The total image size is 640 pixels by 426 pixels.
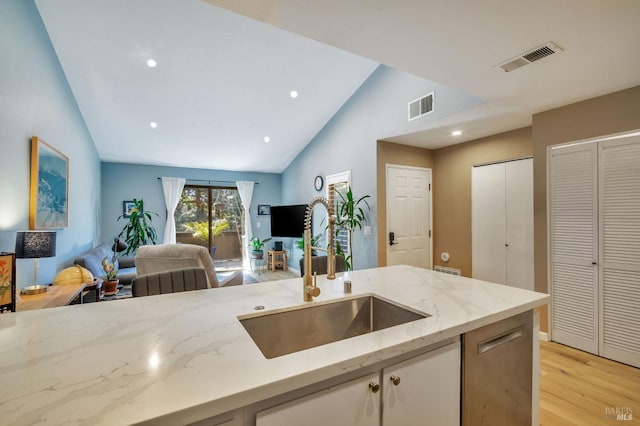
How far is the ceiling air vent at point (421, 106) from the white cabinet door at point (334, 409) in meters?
3.33

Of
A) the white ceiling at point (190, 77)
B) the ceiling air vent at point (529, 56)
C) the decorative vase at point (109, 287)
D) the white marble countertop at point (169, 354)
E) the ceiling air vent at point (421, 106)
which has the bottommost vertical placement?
the decorative vase at point (109, 287)

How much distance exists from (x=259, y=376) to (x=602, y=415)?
8.24ft

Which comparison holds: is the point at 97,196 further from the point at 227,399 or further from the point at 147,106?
the point at 227,399

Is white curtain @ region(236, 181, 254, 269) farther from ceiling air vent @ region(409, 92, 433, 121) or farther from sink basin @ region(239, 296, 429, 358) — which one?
sink basin @ region(239, 296, 429, 358)

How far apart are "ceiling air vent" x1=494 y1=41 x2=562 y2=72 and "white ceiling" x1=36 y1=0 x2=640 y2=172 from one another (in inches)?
2.5

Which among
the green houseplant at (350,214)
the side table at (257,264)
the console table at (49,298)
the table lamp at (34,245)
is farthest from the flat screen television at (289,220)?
the table lamp at (34,245)

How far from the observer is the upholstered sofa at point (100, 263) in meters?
3.39

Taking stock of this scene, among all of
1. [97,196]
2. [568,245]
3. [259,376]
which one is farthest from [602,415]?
[97,196]

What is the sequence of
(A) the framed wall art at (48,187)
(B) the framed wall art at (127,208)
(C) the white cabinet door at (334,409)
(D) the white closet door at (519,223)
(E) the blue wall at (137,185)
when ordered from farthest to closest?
(B) the framed wall art at (127,208), (E) the blue wall at (137,185), (D) the white closet door at (519,223), (A) the framed wall art at (48,187), (C) the white cabinet door at (334,409)

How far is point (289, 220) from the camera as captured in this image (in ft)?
19.2

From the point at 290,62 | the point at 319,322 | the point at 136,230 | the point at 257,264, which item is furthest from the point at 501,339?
the point at 257,264

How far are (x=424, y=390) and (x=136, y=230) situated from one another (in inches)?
Answer: 236

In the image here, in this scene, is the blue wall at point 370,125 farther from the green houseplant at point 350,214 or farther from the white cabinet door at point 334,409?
the white cabinet door at point 334,409

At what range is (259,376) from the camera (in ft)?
2.24
